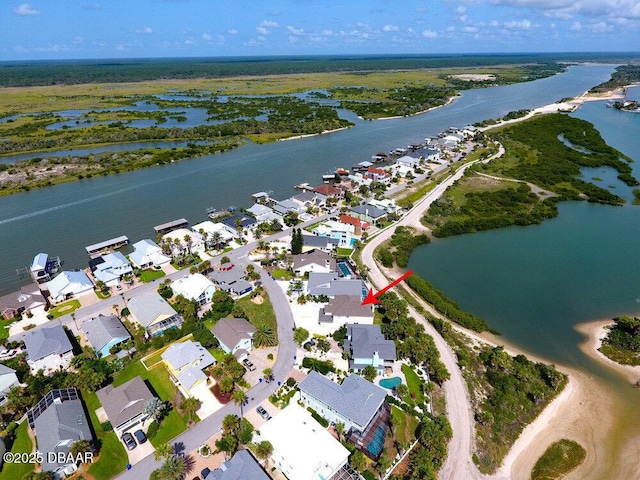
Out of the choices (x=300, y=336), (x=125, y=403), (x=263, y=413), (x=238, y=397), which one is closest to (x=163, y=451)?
(x=125, y=403)

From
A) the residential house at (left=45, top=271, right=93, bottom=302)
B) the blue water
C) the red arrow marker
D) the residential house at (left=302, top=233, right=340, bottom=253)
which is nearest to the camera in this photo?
the blue water

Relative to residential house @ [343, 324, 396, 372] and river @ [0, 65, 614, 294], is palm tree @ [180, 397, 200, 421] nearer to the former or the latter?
residential house @ [343, 324, 396, 372]

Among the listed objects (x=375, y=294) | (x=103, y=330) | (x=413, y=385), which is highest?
(x=103, y=330)

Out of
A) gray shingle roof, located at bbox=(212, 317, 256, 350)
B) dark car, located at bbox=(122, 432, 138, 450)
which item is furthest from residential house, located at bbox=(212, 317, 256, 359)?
dark car, located at bbox=(122, 432, 138, 450)

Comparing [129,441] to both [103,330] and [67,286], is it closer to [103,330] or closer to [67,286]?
[103,330]

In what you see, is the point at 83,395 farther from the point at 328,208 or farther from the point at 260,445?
the point at 328,208

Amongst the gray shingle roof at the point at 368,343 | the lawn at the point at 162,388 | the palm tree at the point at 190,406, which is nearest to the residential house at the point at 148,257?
the lawn at the point at 162,388

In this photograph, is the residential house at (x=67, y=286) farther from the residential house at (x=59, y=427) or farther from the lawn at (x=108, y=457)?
the lawn at (x=108, y=457)
